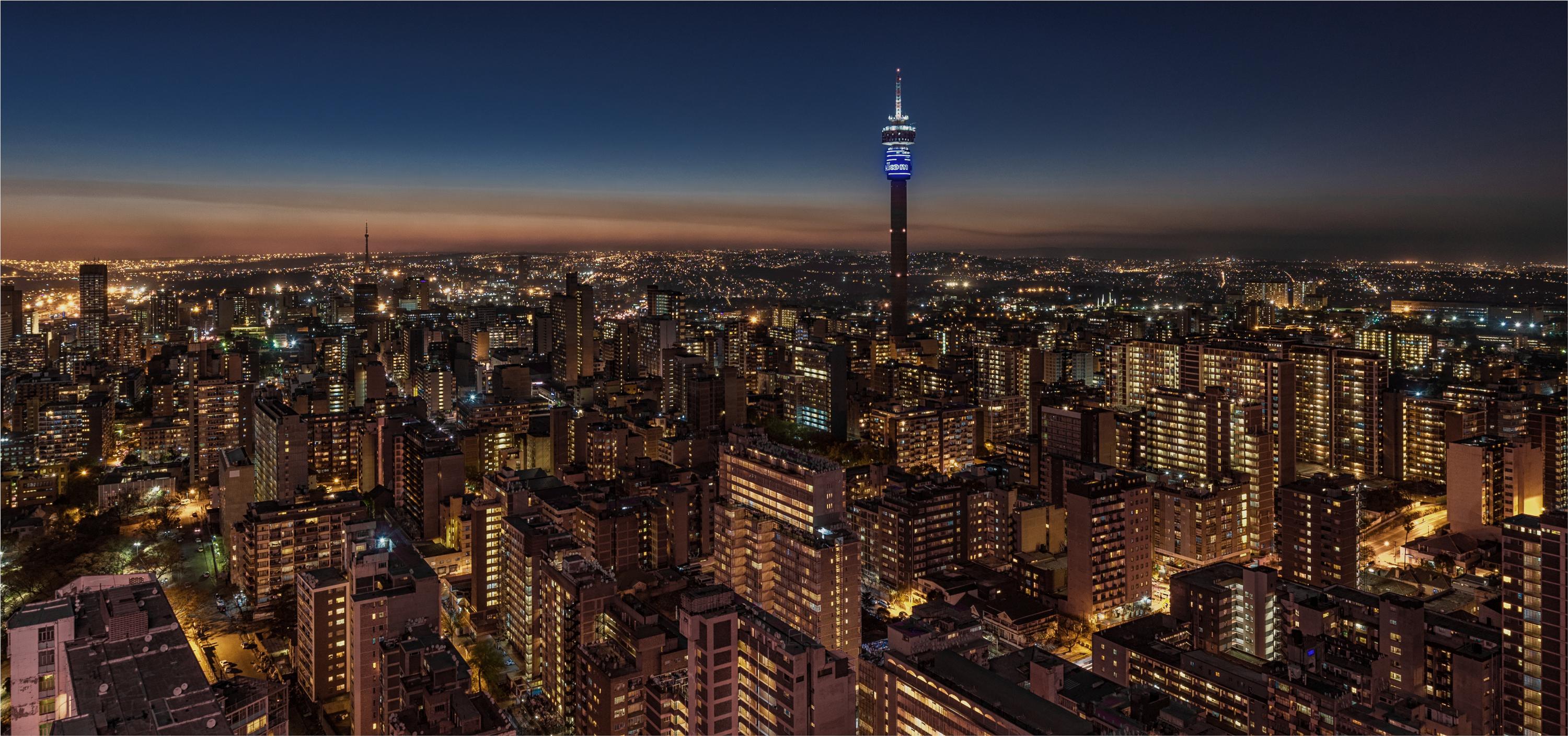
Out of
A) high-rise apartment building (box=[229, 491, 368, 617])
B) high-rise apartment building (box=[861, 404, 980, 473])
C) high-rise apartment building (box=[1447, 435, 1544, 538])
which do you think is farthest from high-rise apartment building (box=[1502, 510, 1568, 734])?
high-rise apartment building (box=[229, 491, 368, 617])

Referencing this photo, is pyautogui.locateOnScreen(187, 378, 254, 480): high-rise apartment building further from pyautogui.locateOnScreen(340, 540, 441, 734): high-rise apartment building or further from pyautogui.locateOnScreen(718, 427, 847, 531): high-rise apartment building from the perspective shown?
pyautogui.locateOnScreen(718, 427, 847, 531): high-rise apartment building

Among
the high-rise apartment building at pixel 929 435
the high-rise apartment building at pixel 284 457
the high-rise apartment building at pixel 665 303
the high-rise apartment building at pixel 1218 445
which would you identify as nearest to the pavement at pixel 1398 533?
the high-rise apartment building at pixel 1218 445

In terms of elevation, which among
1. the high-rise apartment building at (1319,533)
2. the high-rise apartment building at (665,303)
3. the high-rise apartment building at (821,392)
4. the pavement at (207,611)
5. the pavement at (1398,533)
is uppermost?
the high-rise apartment building at (665,303)

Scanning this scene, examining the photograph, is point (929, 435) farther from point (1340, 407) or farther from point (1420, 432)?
point (1420, 432)

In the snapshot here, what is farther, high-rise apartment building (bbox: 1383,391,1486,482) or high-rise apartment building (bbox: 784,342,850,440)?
high-rise apartment building (bbox: 784,342,850,440)

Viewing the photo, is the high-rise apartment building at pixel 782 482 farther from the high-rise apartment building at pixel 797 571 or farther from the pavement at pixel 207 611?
the pavement at pixel 207 611

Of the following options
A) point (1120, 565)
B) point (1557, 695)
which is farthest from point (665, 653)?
point (1557, 695)

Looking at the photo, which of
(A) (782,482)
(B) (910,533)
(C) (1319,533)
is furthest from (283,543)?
(C) (1319,533)

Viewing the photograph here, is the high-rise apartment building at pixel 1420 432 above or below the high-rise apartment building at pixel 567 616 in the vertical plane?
above
